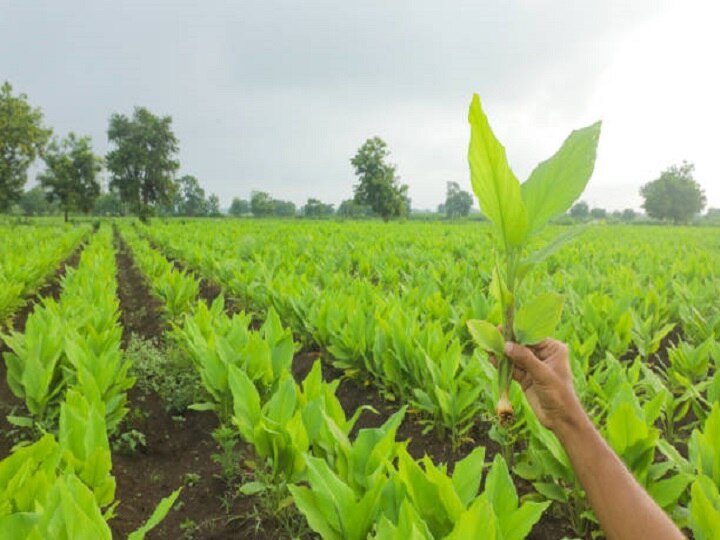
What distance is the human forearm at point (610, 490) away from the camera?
117 cm

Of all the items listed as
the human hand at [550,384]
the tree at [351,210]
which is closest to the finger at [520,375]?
the human hand at [550,384]

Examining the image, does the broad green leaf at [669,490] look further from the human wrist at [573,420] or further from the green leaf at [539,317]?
the green leaf at [539,317]

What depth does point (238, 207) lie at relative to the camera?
125 metres

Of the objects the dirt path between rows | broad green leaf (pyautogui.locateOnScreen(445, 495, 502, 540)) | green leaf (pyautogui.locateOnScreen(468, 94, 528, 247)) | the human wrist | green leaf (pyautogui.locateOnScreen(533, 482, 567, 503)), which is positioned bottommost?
the dirt path between rows

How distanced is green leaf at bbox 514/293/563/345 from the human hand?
67 millimetres

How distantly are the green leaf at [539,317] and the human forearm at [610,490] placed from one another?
348 mm

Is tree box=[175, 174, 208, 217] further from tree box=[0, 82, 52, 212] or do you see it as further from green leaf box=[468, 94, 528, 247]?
green leaf box=[468, 94, 528, 247]

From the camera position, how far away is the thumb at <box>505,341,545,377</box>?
111cm

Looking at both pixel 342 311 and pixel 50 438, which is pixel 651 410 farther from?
pixel 342 311

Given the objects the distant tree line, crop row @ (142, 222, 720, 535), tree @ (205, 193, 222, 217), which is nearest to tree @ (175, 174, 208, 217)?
tree @ (205, 193, 222, 217)

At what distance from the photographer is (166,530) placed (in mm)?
2760

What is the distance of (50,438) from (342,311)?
10.6 feet

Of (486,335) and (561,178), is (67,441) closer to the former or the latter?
(486,335)

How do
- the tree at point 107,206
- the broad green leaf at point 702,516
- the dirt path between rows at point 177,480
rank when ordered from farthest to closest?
the tree at point 107,206, the dirt path between rows at point 177,480, the broad green leaf at point 702,516
